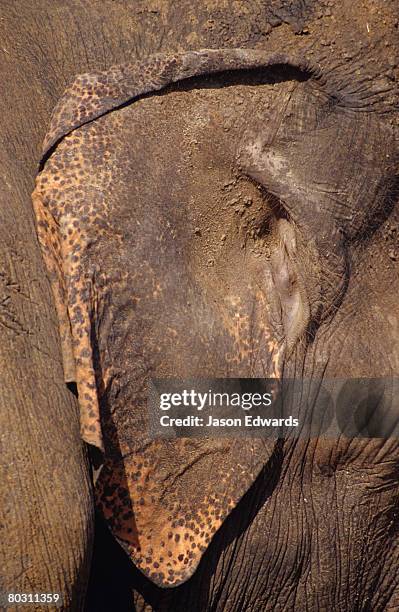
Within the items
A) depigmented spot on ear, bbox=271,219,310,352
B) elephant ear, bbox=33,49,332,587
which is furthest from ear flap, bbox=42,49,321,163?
depigmented spot on ear, bbox=271,219,310,352

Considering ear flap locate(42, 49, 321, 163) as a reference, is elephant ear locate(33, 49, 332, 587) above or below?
below

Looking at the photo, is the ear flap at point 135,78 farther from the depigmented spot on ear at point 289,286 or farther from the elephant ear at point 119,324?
Answer: the depigmented spot on ear at point 289,286

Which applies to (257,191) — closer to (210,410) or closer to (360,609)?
(210,410)

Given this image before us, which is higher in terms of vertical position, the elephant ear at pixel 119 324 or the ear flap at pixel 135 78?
the ear flap at pixel 135 78

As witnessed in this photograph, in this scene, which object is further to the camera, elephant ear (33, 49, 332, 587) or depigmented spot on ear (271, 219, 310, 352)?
depigmented spot on ear (271, 219, 310, 352)

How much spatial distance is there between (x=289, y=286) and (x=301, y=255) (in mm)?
67

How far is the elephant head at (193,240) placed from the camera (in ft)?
5.74

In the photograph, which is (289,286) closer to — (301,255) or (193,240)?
(301,255)

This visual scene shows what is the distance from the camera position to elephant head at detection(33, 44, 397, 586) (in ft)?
5.74

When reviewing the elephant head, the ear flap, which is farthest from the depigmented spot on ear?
the ear flap

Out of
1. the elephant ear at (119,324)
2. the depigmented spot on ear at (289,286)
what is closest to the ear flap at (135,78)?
the elephant ear at (119,324)

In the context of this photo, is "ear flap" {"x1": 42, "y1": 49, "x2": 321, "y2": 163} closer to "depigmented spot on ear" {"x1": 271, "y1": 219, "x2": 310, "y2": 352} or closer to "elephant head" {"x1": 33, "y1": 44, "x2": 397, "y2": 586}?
"elephant head" {"x1": 33, "y1": 44, "x2": 397, "y2": 586}

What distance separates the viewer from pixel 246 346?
189cm

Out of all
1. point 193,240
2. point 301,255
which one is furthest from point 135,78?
point 301,255
